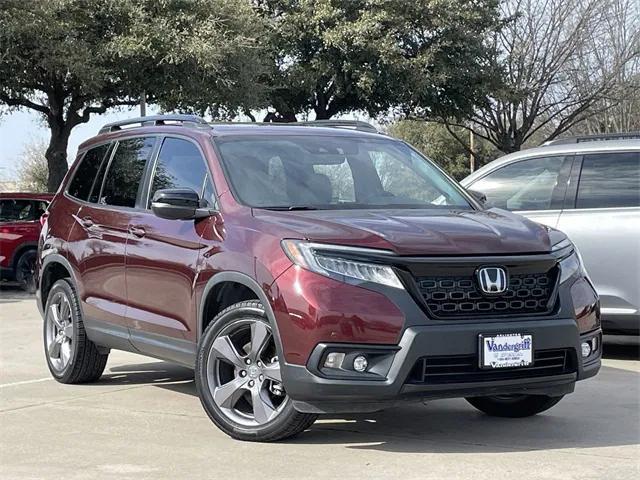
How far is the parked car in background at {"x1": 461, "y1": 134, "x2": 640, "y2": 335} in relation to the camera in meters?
8.66

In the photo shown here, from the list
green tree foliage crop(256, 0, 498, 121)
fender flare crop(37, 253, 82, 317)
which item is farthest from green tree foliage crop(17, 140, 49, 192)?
fender flare crop(37, 253, 82, 317)

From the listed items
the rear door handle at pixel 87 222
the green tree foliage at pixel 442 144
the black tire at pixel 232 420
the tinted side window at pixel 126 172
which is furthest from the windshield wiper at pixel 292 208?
the green tree foliage at pixel 442 144

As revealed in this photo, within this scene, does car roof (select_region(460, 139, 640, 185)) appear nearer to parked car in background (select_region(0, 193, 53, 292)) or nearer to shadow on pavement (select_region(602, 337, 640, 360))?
shadow on pavement (select_region(602, 337, 640, 360))

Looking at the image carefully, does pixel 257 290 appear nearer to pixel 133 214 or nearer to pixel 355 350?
pixel 355 350

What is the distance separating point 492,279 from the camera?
17.8ft

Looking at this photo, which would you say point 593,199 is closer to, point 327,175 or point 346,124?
point 346,124

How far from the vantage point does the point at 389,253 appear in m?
5.27

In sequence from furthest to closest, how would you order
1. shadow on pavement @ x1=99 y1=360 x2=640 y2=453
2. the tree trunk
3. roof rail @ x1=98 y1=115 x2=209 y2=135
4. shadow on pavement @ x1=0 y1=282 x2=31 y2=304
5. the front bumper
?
1. the tree trunk
2. shadow on pavement @ x1=0 y1=282 x2=31 y2=304
3. roof rail @ x1=98 y1=115 x2=209 y2=135
4. shadow on pavement @ x1=99 y1=360 x2=640 y2=453
5. the front bumper

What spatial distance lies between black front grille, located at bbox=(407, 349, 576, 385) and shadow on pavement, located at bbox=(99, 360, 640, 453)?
1.48 feet

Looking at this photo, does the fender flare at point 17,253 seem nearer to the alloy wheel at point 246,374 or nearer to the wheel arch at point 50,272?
the wheel arch at point 50,272

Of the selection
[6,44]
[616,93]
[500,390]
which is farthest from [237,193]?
[616,93]

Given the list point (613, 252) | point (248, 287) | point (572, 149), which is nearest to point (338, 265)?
point (248, 287)

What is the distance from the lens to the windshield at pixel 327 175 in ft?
20.5

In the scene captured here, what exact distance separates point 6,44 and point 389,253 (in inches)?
654
